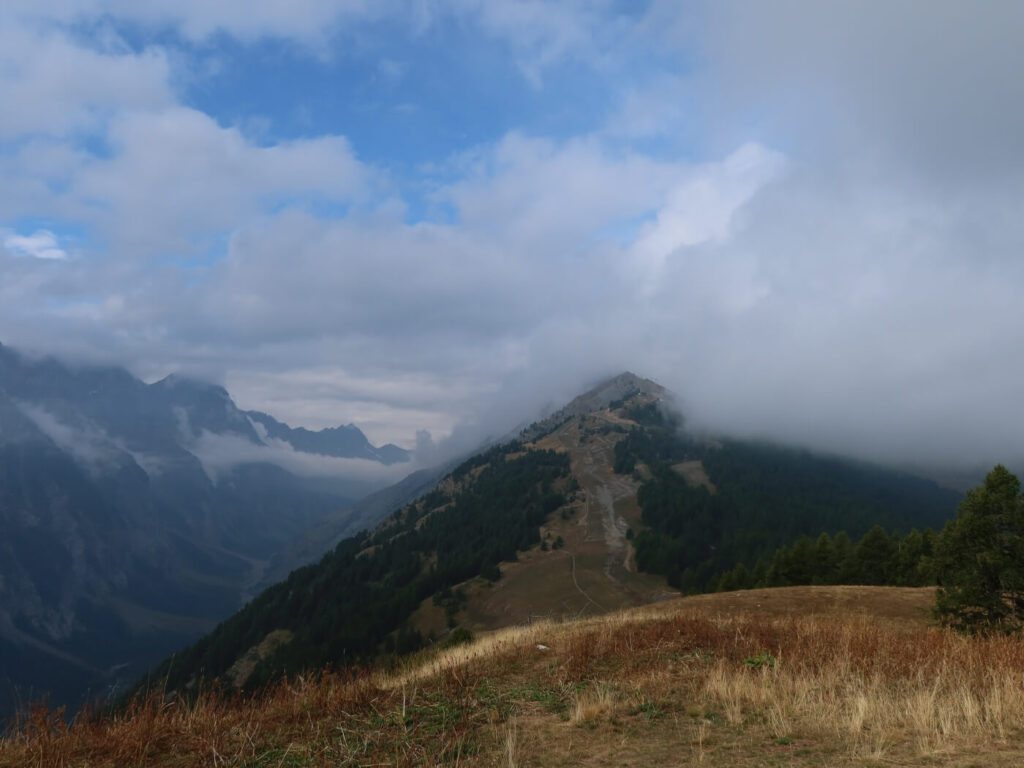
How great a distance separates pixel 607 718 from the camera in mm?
8445

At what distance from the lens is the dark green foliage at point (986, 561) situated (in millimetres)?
20250

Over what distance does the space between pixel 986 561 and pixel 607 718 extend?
817 inches

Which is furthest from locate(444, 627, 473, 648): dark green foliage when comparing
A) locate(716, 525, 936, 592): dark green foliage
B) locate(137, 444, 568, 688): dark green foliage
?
locate(137, 444, 568, 688): dark green foliage

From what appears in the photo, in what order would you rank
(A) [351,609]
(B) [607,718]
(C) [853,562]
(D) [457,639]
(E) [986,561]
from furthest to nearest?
1. (A) [351,609]
2. (C) [853,562]
3. (D) [457,639]
4. (E) [986,561]
5. (B) [607,718]

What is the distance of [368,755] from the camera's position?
697cm

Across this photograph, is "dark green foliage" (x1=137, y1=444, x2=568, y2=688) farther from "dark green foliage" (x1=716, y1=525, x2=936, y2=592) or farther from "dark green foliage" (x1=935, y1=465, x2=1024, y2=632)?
"dark green foliage" (x1=935, y1=465, x2=1024, y2=632)

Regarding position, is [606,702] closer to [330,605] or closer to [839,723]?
[839,723]

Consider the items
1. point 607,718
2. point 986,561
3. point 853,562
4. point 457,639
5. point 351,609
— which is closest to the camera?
point 607,718

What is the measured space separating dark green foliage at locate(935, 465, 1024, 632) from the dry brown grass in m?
11.3

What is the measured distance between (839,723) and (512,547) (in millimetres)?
184992

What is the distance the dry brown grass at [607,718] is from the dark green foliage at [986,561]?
11267 millimetres

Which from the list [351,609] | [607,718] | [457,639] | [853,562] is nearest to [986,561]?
[607,718]

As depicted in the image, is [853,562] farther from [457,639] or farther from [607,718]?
[607,718]

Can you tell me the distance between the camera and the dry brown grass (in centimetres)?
691
